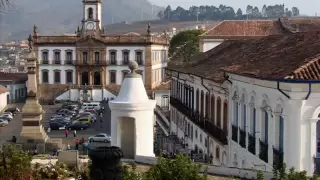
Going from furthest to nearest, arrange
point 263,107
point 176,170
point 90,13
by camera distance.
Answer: point 90,13 < point 263,107 < point 176,170

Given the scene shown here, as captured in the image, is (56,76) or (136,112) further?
(56,76)

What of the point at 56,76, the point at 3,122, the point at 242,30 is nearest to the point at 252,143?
the point at 3,122

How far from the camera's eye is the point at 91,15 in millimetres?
66250

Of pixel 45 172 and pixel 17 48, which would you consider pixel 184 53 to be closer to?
pixel 45 172

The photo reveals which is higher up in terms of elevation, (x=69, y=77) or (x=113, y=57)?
(x=113, y=57)

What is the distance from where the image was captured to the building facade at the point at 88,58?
209 ft

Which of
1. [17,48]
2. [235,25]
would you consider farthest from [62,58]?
[17,48]

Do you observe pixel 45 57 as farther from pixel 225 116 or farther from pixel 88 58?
pixel 225 116

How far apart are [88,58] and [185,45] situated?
72.9 ft

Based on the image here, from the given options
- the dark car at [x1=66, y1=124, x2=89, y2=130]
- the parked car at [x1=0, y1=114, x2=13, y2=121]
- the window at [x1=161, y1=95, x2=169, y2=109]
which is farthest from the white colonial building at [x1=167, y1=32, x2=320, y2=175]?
the window at [x1=161, y1=95, x2=169, y2=109]

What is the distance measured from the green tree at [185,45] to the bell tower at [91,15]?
13895 mm

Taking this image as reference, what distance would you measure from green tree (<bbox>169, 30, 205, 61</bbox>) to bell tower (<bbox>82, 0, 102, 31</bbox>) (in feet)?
45.6

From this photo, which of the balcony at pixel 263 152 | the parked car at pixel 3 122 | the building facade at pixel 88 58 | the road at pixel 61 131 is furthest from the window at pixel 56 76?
the balcony at pixel 263 152

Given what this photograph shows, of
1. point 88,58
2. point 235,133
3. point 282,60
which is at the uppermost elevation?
point 282,60
